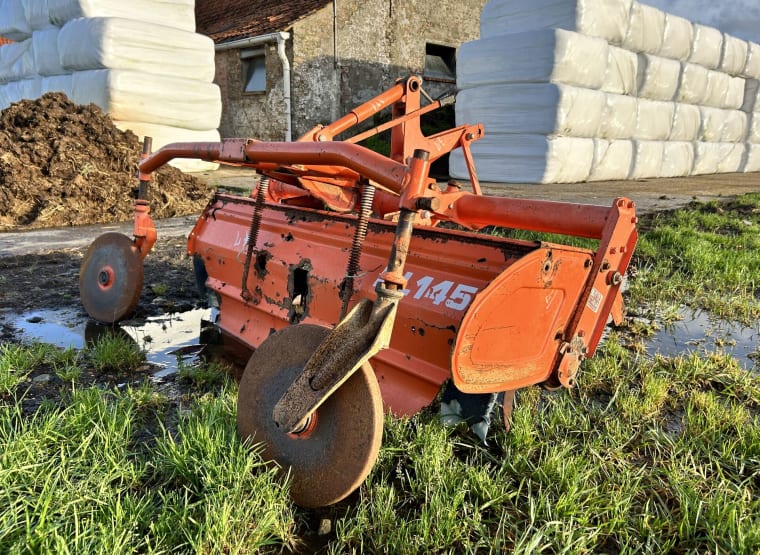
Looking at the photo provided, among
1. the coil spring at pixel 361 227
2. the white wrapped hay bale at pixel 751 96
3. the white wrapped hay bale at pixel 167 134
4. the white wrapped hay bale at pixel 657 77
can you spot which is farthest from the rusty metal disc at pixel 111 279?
the white wrapped hay bale at pixel 751 96

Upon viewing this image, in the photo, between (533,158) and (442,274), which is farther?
(533,158)

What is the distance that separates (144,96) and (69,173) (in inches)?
107

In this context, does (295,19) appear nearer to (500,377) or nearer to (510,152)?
(510,152)

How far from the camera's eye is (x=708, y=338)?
132 inches

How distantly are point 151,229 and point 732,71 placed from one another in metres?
14.6

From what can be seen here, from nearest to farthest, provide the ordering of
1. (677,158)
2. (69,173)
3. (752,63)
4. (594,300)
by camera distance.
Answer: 1. (594,300)
2. (69,173)
3. (677,158)
4. (752,63)

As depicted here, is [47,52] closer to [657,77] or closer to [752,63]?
[657,77]

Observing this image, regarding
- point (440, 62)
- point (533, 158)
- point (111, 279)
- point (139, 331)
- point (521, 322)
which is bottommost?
point (139, 331)

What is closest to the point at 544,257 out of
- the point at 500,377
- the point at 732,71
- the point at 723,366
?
the point at 500,377

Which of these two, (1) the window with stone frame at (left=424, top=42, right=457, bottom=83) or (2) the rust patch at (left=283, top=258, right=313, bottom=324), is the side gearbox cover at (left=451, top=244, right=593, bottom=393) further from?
(1) the window with stone frame at (left=424, top=42, right=457, bottom=83)

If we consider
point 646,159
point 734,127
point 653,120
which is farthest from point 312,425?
point 734,127

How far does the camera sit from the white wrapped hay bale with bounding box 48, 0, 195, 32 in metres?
9.14

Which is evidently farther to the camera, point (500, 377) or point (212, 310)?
point (212, 310)

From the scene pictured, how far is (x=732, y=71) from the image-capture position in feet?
44.0
